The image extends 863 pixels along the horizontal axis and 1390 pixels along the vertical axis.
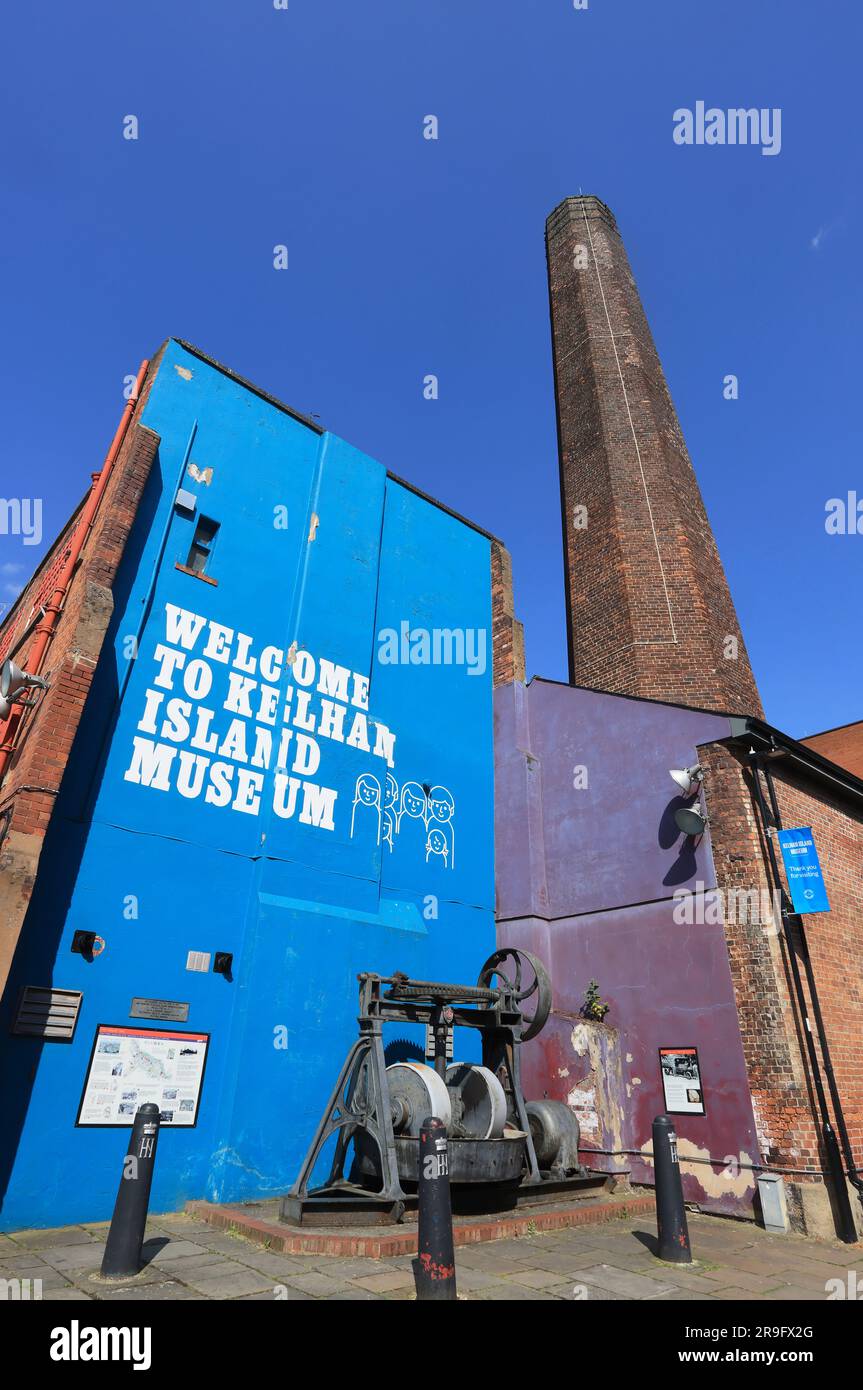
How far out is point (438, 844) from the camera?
11.6 metres

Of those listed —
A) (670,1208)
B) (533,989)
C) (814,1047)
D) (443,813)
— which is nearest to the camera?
(670,1208)

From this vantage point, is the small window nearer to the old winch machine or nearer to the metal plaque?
the metal plaque

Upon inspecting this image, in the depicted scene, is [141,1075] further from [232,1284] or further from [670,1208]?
[670,1208]

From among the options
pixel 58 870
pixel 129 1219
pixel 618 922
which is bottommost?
pixel 129 1219

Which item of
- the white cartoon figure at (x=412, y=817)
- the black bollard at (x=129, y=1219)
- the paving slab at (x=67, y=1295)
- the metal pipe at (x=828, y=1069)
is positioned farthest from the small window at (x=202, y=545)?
the metal pipe at (x=828, y=1069)

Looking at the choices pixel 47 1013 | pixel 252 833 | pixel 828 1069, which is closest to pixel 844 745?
pixel 828 1069

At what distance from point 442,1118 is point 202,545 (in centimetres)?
771

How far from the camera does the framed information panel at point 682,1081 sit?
30.1 ft

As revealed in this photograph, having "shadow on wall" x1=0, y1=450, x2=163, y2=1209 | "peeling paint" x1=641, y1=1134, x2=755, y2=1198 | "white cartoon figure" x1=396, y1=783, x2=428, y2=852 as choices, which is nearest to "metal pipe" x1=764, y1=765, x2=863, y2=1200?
"peeling paint" x1=641, y1=1134, x2=755, y2=1198

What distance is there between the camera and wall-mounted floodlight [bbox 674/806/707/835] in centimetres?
995

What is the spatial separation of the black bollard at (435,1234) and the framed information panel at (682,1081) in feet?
18.7

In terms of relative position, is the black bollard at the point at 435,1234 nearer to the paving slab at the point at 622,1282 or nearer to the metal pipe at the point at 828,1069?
the paving slab at the point at 622,1282

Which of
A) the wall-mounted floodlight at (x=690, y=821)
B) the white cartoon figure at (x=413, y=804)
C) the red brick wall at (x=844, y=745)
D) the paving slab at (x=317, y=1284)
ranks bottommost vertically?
the paving slab at (x=317, y=1284)
